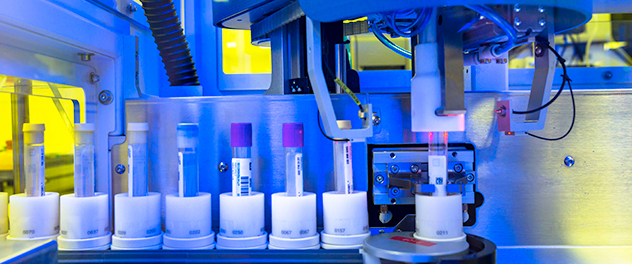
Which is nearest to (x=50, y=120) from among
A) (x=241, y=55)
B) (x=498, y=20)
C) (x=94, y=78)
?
(x=94, y=78)

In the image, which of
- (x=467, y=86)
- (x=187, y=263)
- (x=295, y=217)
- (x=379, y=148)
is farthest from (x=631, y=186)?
(x=187, y=263)

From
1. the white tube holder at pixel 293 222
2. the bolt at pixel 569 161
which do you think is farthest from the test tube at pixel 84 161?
the bolt at pixel 569 161

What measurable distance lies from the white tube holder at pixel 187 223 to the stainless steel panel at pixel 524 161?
0.42ft

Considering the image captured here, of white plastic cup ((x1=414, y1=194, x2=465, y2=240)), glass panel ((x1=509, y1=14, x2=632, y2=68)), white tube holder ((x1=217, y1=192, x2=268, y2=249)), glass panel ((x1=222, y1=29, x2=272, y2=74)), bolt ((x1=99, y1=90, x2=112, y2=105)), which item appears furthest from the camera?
glass panel ((x1=509, y1=14, x2=632, y2=68))

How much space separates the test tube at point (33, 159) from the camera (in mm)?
800

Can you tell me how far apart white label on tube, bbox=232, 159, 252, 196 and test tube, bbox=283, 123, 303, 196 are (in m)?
0.07

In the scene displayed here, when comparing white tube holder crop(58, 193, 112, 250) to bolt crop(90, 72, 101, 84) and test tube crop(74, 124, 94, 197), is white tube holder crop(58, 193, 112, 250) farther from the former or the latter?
bolt crop(90, 72, 101, 84)

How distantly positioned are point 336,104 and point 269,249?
288mm

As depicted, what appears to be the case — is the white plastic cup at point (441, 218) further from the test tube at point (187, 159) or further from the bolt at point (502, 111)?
the test tube at point (187, 159)

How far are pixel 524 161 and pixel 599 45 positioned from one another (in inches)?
45.5

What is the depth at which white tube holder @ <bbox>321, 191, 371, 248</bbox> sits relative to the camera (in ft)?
2.50

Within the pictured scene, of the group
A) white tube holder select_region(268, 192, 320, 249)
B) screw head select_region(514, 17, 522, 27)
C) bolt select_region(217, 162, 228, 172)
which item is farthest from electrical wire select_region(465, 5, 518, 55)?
bolt select_region(217, 162, 228, 172)

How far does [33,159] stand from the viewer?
80 centimetres

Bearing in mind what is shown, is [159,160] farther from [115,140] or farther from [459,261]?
[459,261]
